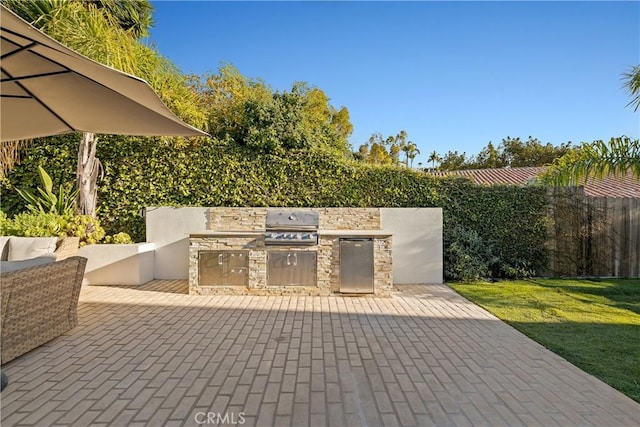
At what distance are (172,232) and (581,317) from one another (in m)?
7.49

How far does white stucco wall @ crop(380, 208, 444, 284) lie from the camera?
7.34 m

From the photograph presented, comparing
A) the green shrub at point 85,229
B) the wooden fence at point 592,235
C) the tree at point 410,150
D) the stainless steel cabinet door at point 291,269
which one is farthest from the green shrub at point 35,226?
the tree at point 410,150

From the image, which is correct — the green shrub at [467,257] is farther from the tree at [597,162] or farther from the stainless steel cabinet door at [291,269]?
the stainless steel cabinet door at [291,269]

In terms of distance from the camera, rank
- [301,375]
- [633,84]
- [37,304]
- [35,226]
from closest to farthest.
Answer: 1. [301,375]
2. [37,304]
3. [35,226]
4. [633,84]

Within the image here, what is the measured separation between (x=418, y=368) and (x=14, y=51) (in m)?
4.27

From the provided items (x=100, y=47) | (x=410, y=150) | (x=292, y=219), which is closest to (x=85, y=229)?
(x=100, y=47)

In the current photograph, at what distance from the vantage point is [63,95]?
3439mm

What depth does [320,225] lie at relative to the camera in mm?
7410

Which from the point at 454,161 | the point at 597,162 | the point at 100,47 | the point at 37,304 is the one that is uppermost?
the point at 454,161

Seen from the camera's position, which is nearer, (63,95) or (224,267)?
(63,95)

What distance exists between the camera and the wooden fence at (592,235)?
7773mm

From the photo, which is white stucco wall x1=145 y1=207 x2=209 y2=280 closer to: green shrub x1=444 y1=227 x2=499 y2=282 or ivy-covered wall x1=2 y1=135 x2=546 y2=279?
ivy-covered wall x1=2 y1=135 x2=546 y2=279

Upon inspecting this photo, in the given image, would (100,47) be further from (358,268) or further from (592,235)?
(592,235)

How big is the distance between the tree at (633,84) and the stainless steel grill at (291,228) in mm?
6774
